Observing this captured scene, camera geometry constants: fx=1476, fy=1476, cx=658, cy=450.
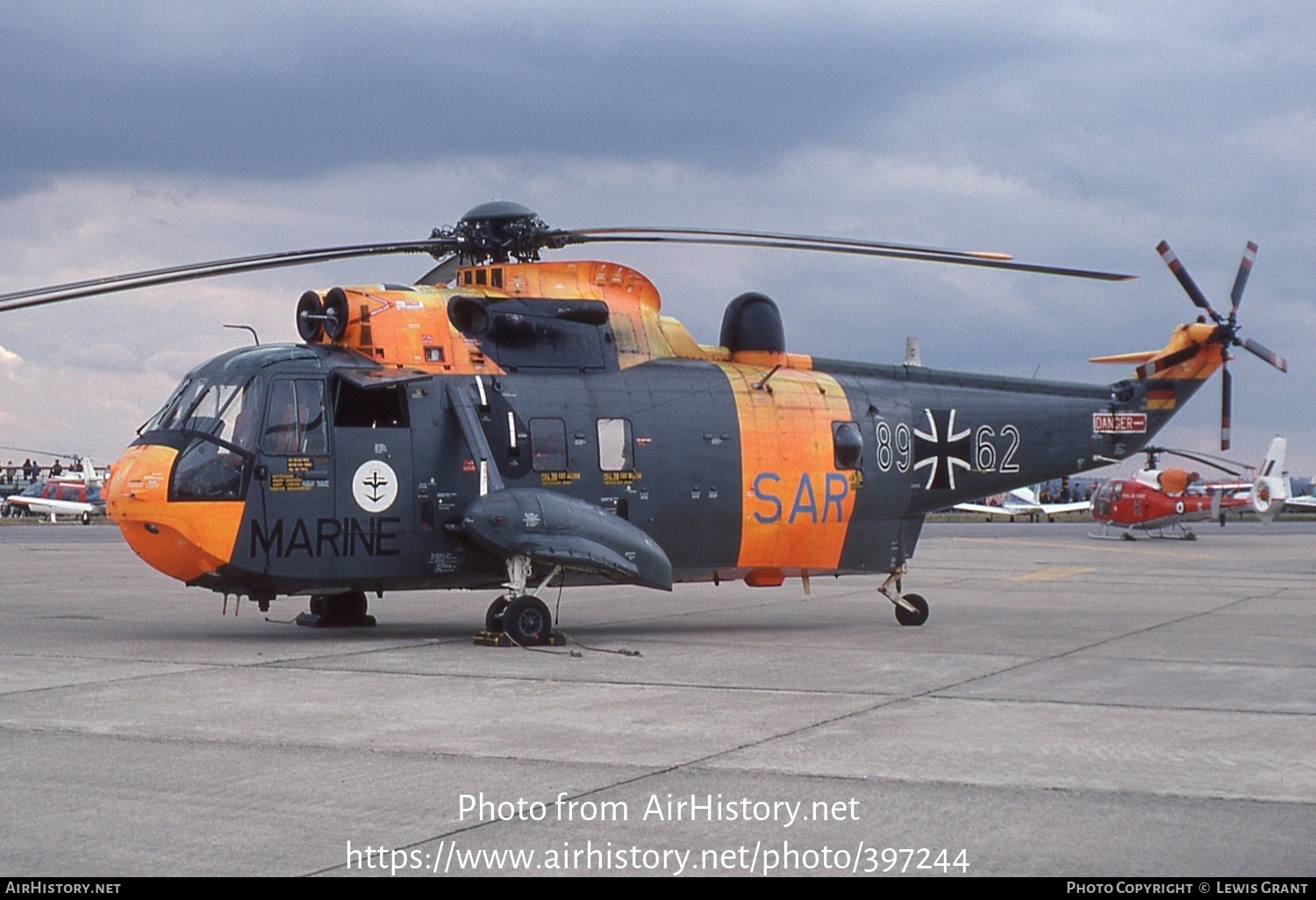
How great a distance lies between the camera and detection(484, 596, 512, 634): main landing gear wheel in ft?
50.4

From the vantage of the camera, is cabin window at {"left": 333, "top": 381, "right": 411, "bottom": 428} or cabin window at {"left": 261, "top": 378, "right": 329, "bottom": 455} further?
cabin window at {"left": 333, "top": 381, "right": 411, "bottom": 428}

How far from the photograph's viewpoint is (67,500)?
71.4m

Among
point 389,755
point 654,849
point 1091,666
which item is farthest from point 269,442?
point 654,849

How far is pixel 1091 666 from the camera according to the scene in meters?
14.0

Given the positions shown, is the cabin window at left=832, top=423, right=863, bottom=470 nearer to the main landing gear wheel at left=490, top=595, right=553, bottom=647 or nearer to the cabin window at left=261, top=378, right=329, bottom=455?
the main landing gear wheel at left=490, top=595, right=553, bottom=647

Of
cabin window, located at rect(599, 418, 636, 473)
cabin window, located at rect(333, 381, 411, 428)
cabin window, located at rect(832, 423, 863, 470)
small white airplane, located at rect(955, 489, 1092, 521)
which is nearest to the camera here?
cabin window, located at rect(333, 381, 411, 428)

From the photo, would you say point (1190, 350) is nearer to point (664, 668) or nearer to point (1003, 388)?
point (1003, 388)

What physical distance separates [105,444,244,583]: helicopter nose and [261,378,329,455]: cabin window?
2.61 feet

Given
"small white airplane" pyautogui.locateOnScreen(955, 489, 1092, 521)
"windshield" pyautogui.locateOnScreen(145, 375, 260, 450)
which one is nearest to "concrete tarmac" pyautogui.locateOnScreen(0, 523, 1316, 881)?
"windshield" pyautogui.locateOnScreen(145, 375, 260, 450)

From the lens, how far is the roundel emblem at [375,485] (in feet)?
50.6

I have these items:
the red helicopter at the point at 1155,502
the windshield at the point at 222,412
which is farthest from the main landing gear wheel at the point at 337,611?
the red helicopter at the point at 1155,502

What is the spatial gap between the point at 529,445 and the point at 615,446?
1.07 meters

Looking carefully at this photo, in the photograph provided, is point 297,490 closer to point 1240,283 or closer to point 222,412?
point 222,412

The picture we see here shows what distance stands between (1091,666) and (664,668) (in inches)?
160
